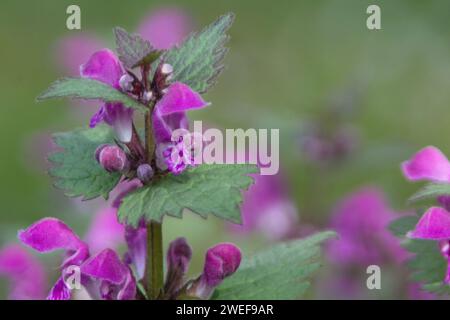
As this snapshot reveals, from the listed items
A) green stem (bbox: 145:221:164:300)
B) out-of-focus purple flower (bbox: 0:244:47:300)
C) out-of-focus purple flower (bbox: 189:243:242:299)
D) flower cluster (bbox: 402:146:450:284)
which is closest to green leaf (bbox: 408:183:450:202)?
flower cluster (bbox: 402:146:450:284)

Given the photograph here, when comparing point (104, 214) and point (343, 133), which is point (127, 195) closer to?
point (104, 214)

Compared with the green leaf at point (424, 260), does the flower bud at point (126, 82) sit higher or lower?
higher

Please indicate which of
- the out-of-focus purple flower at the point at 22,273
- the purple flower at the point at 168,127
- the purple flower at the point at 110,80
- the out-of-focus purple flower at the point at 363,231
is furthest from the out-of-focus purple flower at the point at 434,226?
the out-of-focus purple flower at the point at 363,231

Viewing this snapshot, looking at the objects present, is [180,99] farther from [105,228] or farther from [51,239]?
[105,228]

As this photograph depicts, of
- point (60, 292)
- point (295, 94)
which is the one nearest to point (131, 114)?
point (60, 292)

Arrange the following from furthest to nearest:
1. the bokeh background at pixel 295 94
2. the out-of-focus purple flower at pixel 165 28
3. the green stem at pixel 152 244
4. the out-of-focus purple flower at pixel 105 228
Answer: the out-of-focus purple flower at pixel 165 28 → the bokeh background at pixel 295 94 → the out-of-focus purple flower at pixel 105 228 → the green stem at pixel 152 244

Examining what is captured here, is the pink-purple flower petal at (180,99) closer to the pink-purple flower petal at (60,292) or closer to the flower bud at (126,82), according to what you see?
the flower bud at (126,82)
